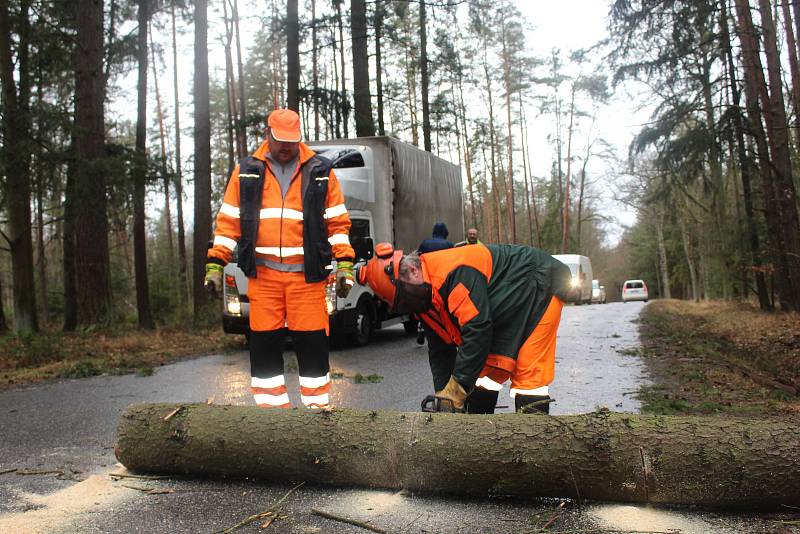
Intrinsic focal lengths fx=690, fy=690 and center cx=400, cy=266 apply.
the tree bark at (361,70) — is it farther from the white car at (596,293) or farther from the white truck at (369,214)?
the white car at (596,293)

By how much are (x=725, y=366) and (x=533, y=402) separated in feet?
18.3

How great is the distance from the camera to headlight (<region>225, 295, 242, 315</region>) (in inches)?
417

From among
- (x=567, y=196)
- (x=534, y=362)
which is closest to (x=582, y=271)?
(x=567, y=196)

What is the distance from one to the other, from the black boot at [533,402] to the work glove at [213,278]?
2109 mm

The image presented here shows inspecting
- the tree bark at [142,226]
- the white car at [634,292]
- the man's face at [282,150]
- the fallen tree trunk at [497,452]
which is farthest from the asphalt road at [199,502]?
the white car at [634,292]

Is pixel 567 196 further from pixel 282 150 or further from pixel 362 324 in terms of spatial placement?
pixel 282 150

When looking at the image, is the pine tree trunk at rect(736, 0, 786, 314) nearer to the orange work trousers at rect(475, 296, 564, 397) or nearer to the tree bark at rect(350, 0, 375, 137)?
the tree bark at rect(350, 0, 375, 137)

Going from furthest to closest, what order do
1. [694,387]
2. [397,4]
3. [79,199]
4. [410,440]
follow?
[397,4] < [79,199] < [694,387] < [410,440]

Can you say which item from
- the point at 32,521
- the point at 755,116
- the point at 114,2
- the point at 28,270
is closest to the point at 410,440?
the point at 32,521

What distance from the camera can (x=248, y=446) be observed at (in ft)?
12.0

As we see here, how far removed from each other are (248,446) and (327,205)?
1.82 m

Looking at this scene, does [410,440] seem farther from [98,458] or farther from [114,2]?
[114,2]

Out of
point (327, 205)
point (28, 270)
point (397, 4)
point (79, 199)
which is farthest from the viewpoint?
point (397, 4)

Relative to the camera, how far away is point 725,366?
8383 mm
